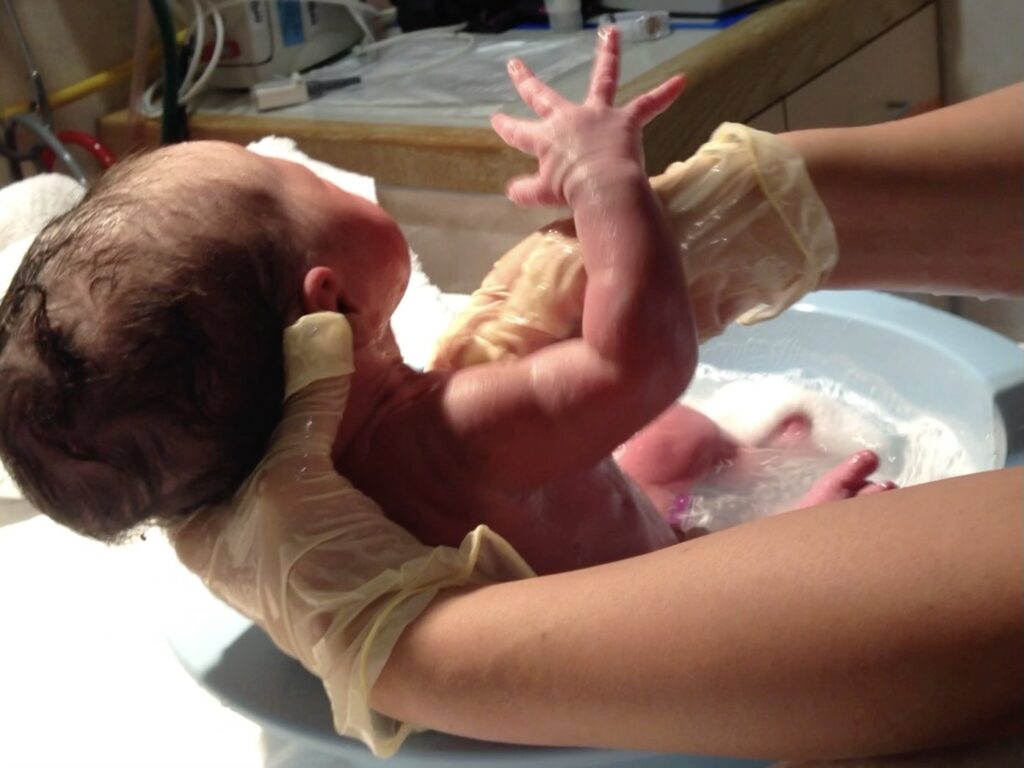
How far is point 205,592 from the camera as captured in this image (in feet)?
2.64

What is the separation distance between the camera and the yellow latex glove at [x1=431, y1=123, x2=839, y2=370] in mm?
702

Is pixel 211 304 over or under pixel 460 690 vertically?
over

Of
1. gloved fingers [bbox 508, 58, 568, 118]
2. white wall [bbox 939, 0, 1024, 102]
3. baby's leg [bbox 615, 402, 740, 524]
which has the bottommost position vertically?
baby's leg [bbox 615, 402, 740, 524]

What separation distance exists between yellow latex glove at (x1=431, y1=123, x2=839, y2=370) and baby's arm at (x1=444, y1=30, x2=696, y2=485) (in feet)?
0.12

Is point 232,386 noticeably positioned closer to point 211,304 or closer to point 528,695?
point 211,304

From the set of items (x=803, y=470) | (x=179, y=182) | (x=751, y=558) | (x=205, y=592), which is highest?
(x=179, y=182)

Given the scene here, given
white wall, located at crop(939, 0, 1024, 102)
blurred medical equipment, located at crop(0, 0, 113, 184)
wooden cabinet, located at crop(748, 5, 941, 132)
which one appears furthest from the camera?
white wall, located at crop(939, 0, 1024, 102)

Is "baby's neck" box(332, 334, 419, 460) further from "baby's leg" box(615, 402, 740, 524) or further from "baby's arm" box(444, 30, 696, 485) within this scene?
"baby's leg" box(615, 402, 740, 524)

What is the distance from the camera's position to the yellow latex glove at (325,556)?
58 centimetres

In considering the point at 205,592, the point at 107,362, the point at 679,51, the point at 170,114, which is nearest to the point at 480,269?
the point at 679,51

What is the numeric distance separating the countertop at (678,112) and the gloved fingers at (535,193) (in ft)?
1.51

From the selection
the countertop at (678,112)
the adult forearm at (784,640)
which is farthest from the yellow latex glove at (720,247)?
the countertop at (678,112)

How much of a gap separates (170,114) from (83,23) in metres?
0.21

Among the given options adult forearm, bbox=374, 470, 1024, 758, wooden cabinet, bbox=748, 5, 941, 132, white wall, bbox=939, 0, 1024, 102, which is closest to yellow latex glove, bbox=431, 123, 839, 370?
adult forearm, bbox=374, 470, 1024, 758
